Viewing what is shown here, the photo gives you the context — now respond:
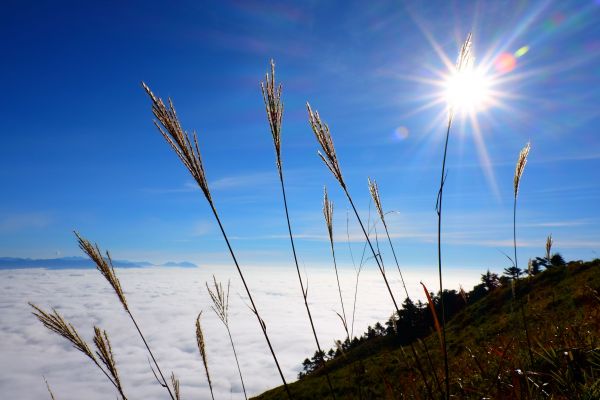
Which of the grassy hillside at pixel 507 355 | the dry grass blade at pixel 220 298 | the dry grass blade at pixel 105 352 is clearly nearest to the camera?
the grassy hillside at pixel 507 355

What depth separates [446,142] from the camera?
1.71 meters

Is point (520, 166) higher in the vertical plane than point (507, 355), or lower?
higher

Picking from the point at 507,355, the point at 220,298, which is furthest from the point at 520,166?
the point at 220,298

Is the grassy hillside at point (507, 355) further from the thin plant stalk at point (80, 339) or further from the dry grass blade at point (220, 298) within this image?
the thin plant stalk at point (80, 339)

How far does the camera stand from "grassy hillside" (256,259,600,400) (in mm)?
2447

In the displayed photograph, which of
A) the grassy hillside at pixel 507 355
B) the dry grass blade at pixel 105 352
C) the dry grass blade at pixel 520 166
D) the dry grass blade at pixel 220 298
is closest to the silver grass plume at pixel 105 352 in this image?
the dry grass blade at pixel 105 352

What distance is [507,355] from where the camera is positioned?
159 inches

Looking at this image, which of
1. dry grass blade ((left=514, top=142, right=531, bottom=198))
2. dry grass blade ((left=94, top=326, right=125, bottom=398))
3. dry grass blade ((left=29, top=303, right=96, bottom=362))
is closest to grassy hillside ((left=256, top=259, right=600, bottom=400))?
dry grass blade ((left=514, top=142, right=531, bottom=198))

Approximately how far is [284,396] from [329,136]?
31.1m

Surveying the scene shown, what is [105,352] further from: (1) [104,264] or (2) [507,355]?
(2) [507,355]

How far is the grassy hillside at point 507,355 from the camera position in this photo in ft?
8.03

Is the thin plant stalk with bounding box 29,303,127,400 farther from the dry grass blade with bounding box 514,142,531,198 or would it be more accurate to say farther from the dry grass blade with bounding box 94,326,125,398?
the dry grass blade with bounding box 514,142,531,198

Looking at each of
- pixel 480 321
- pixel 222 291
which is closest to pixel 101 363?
pixel 222 291

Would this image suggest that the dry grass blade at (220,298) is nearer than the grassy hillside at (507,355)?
No
